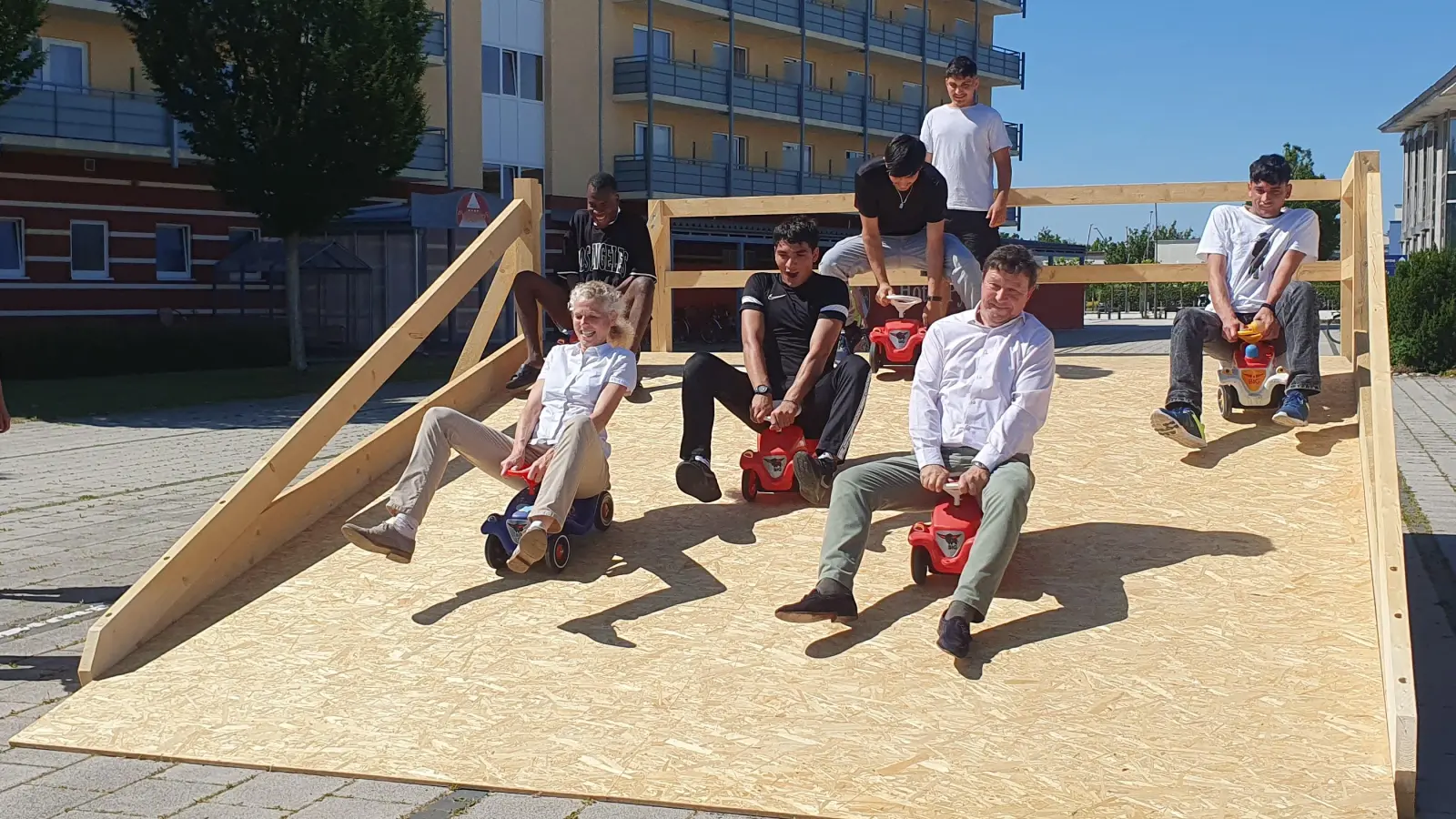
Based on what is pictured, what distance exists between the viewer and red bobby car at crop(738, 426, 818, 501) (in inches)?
281

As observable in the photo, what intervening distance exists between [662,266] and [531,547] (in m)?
5.13

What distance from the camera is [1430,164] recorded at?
4194cm

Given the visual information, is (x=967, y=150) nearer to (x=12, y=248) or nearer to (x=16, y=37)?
(x=16, y=37)

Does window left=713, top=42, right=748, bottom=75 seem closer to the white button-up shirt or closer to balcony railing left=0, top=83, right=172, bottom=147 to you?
balcony railing left=0, top=83, right=172, bottom=147

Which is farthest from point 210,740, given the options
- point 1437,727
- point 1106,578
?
point 1437,727

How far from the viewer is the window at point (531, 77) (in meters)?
38.3

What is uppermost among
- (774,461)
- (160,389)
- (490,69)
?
(490,69)

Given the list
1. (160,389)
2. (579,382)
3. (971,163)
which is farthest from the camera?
(160,389)

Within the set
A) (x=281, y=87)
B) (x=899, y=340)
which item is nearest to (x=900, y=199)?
(x=899, y=340)

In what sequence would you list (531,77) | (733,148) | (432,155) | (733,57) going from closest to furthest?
1. (432,155)
2. (531,77)
3. (733,148)
4. (733,57)

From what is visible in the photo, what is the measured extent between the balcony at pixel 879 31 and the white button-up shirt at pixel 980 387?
37405 mm

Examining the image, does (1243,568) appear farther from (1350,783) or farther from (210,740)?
(210,740)

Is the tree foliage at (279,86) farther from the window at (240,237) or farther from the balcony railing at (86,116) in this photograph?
the window at (240,237)

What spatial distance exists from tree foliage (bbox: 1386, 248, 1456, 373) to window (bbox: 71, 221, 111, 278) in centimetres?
2449
